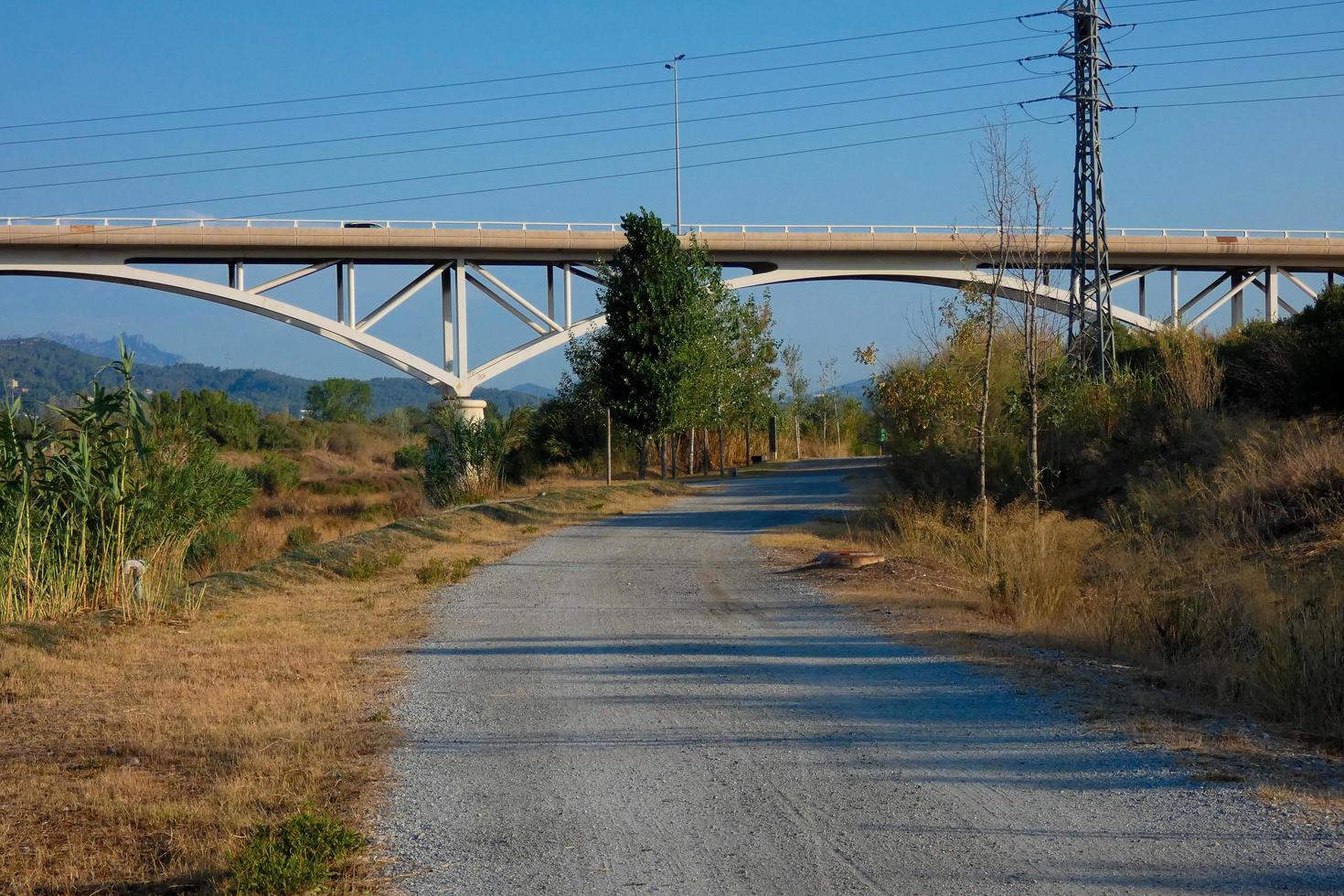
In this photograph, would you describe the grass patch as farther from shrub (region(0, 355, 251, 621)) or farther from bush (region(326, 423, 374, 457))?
bush (region(326, 423, 374, 457))

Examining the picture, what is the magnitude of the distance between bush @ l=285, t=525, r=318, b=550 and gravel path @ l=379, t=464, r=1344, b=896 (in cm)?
1791

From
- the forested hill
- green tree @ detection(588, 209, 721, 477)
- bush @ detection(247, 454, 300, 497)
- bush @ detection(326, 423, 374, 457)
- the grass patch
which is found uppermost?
the forested hill

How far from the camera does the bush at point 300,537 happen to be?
26719 mm

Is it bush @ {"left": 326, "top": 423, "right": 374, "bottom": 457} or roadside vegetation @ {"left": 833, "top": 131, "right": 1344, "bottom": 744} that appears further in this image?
bush @ {"left": 326, "top": 423, "right": 374, "bottom": 457}

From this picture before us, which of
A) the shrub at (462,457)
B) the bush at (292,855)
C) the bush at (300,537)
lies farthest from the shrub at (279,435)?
the bush at (292,855)

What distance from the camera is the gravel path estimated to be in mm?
4465

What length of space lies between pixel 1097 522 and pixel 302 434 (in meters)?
60.1

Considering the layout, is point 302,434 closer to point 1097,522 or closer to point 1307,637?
point 1097,522

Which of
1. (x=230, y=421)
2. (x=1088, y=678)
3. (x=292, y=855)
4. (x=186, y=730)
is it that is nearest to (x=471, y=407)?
(x=230, y=421)

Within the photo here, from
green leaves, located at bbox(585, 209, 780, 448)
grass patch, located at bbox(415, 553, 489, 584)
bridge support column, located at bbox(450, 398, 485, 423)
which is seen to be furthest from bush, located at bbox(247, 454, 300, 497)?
grass patch, located at bbox(415, 553, 489, 584)

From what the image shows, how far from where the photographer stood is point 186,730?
22.7 ft

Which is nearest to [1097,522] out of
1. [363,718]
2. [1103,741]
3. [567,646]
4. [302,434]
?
[567,646]

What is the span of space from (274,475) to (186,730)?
1690 inches

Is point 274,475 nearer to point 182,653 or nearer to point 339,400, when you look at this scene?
point 182,653
